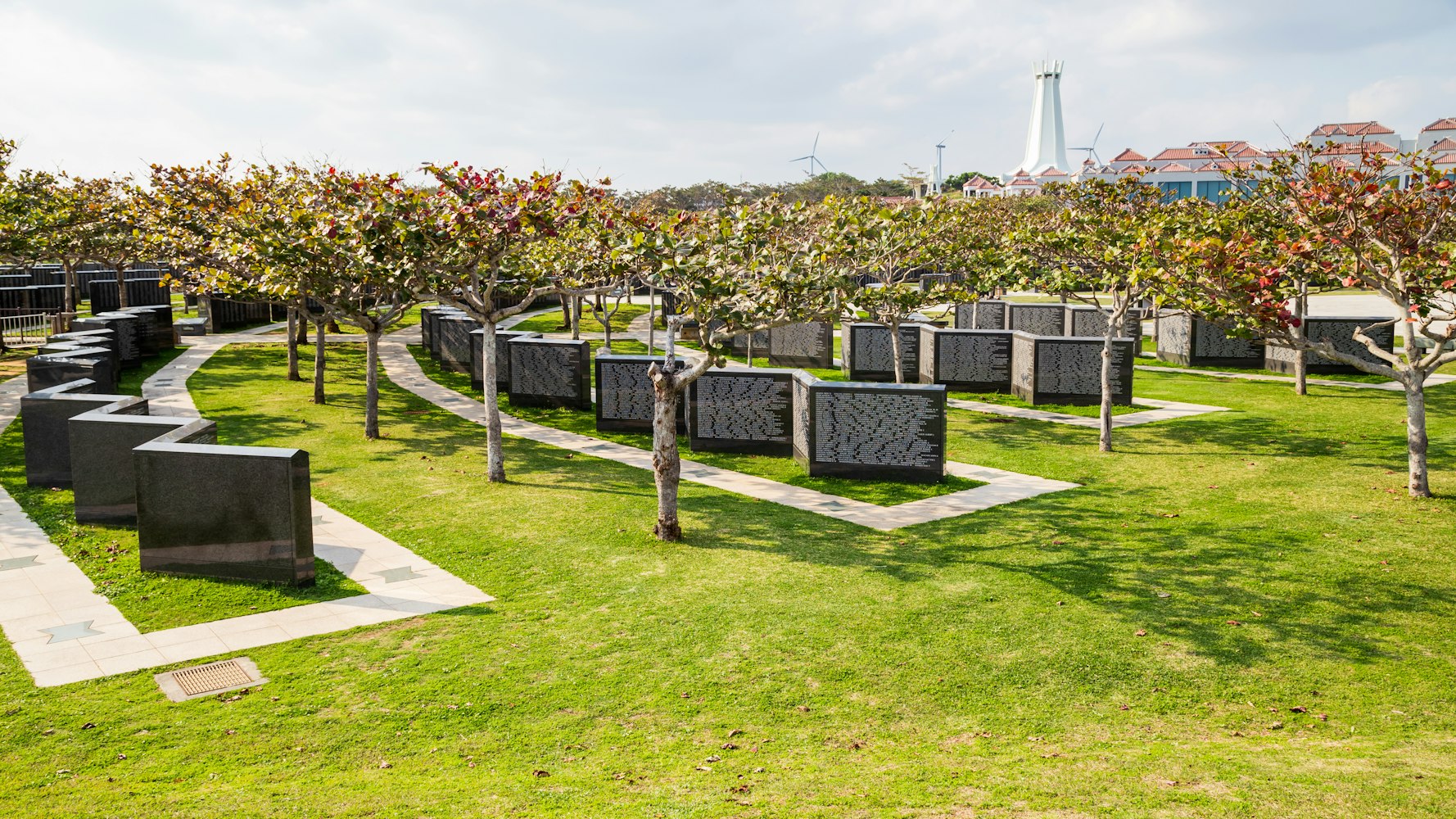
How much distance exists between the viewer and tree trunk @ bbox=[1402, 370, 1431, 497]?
15938mm

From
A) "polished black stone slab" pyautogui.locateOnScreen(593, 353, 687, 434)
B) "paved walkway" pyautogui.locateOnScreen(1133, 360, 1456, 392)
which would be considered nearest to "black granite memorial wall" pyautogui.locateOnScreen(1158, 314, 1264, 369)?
"paved walkway" pyautogui.locateOnScreen(1133, 360, 1456, 392)

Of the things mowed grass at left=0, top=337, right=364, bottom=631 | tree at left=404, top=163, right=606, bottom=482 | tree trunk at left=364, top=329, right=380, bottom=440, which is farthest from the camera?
tree trunk at left=364, top=329, right=380, bottom=440

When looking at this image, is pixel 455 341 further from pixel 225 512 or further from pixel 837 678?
pixel 837 678

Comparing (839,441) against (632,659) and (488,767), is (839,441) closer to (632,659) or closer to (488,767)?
(632,659)

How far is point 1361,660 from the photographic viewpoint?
401 inches

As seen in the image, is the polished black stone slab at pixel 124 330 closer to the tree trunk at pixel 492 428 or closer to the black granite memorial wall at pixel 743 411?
the tree trunk at pixel 492 428

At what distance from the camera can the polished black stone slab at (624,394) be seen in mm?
22562

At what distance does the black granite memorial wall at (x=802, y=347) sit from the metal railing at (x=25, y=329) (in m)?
24.8

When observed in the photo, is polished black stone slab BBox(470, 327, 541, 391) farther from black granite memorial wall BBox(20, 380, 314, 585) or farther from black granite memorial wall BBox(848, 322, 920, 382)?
black granite memorial wall BBox(20, 380, 314, 585)

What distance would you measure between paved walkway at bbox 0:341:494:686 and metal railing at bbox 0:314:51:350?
80.7 ft

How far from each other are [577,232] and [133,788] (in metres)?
21.1

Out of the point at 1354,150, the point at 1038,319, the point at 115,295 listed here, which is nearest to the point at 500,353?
the point at 1354,150

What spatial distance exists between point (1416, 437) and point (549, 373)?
59.4 feet

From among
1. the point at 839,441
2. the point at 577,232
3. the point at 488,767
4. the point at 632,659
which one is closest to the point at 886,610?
the point at 632,659
